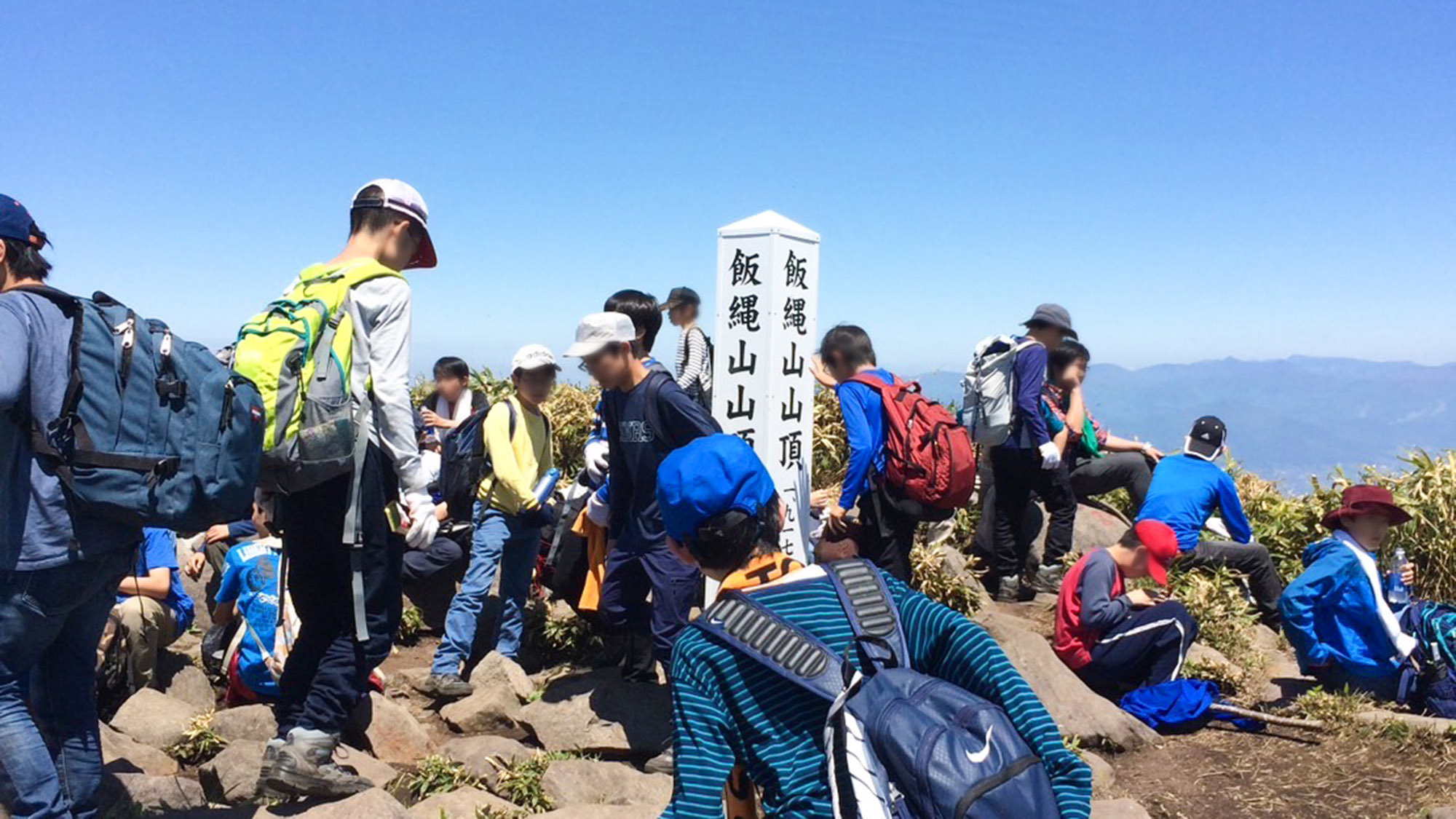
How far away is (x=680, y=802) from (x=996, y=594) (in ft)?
21.5

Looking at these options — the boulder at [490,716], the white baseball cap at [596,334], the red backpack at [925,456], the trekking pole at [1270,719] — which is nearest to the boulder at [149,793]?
the boulder at [490,716]

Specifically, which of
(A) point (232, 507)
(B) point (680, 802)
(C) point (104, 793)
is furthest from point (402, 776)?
(B) point (680, 802)

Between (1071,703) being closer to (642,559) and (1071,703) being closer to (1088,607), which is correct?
(1088,607)

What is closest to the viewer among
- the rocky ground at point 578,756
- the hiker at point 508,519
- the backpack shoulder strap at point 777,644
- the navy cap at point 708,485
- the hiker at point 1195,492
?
the backpack shoulder strap at point 777,644

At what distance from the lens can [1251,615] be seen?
802 centimetres

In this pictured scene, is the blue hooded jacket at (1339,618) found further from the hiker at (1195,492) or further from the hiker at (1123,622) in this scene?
the hiker at (1195,492)

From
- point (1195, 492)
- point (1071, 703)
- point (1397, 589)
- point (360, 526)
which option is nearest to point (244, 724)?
point (360, 526)

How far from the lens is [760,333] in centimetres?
578

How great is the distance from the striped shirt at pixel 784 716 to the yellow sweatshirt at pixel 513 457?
4.18 meters

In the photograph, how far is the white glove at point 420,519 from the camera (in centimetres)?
387

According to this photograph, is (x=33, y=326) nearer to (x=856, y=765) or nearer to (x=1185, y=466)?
(x=856, y=765)

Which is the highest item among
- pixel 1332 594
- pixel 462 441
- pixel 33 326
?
pixel 33 326

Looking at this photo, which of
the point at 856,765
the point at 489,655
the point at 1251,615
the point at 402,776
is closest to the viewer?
the point at 856,765

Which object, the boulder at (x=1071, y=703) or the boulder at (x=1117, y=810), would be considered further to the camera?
the boulder at (x=1071, y=703)
